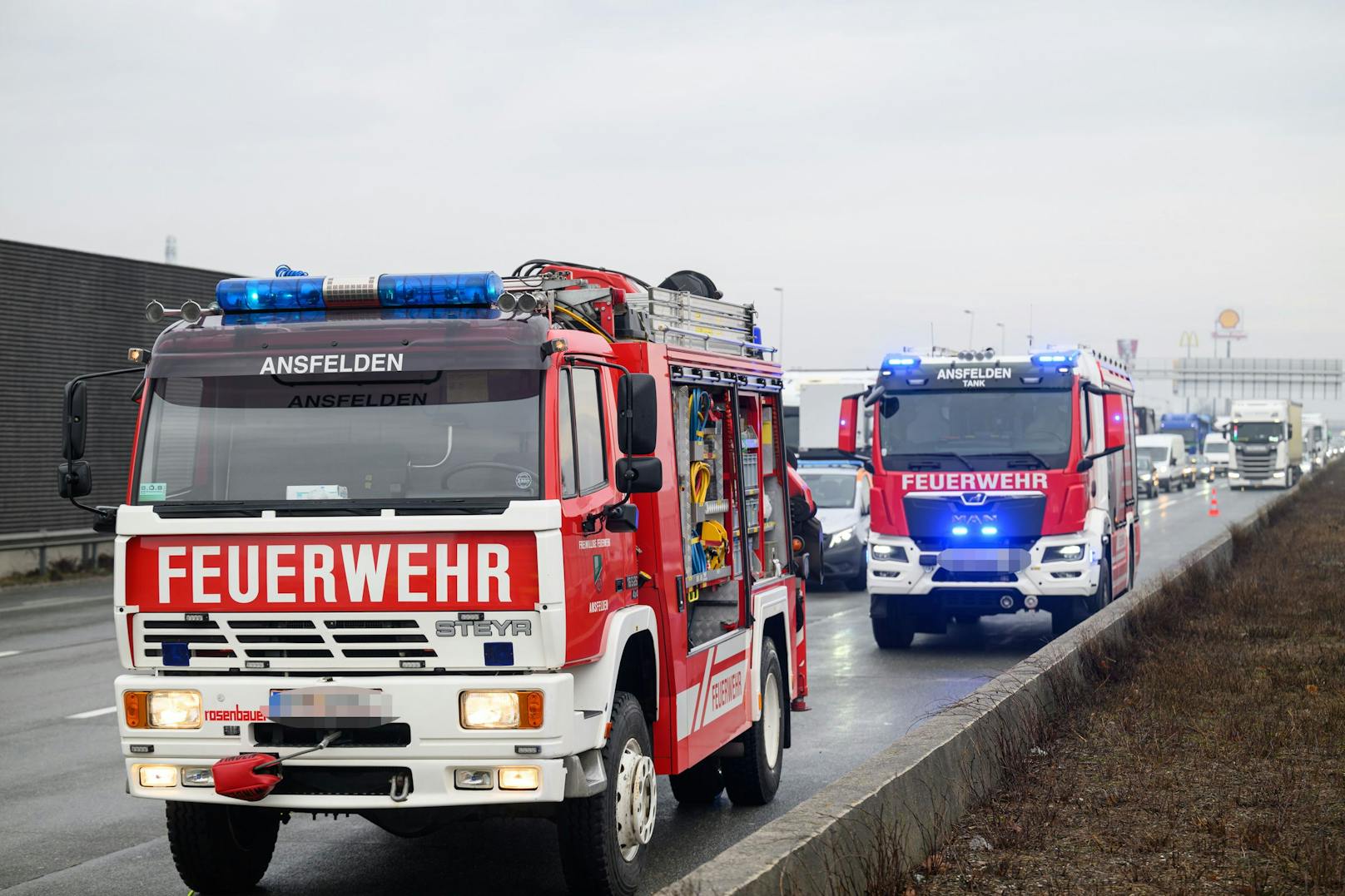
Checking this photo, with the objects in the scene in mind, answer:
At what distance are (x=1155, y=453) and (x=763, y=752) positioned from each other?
201 feet

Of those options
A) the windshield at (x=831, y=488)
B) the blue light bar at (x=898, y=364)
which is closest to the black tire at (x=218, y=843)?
the blue light bar at (x=898, y=364)

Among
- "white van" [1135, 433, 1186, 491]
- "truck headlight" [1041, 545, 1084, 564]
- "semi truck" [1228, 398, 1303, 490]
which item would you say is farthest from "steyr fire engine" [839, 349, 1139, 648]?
"semi truck" [1228, 398, 1303, 490]

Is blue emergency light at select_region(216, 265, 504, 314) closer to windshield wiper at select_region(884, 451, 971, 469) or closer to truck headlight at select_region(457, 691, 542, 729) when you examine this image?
truck headlight at select_region(457, 691, 542, 729)

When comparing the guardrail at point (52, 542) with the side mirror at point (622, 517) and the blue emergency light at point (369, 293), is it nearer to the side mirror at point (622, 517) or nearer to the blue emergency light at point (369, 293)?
the blue emergency light at point (369, 293)

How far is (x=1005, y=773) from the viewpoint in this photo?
7.92m

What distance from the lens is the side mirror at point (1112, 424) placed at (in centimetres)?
1678

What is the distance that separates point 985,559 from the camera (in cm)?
1584

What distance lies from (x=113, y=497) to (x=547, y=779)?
25.6 metres

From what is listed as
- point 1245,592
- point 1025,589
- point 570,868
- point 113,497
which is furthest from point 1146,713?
point 113,497

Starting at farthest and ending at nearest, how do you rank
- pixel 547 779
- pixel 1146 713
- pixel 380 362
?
1. pixel 1146 713
2. pixel 380 362
3. pixel 547 779

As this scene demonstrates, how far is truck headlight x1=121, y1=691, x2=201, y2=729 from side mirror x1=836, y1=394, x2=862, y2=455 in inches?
419

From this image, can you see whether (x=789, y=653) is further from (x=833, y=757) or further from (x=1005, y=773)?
(x=1005, y=773)

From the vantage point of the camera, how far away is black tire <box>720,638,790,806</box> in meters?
8.88

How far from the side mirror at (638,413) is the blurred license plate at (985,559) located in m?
9.62
